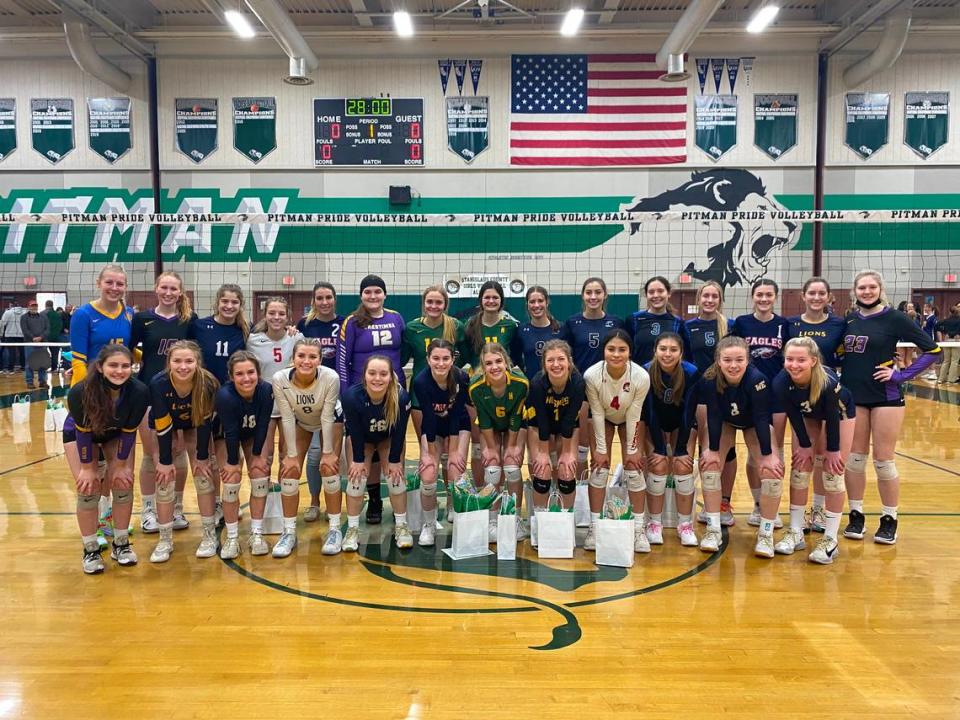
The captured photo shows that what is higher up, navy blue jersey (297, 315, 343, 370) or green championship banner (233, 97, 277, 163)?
green championship banner (233, 97, 277, 163)

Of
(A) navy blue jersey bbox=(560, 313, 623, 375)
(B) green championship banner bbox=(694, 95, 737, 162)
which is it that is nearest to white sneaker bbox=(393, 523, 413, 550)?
(A) navy blue jersey bbox=(560, 313, 623, 375)

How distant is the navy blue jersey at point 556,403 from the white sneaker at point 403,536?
3.71 feet

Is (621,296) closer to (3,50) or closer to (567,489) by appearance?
(567,489)

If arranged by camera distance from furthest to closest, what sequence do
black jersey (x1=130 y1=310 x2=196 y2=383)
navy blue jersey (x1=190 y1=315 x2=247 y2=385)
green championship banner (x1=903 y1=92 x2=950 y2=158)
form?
green championship banner (x1=903 y1=92 x2=950 y2=158)
navy blue jersey (x1=190 y1=315 x2=247 y2=385)
black jersey (x1=130 y1=310 x2=196 y2=383)

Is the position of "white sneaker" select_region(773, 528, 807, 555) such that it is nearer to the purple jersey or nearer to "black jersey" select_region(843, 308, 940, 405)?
"black jersey" select_region(843, 308, 940, 405)

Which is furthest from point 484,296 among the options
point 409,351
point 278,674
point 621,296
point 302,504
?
point 621,296

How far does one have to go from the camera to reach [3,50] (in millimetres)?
15102

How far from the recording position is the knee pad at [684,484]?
176 inches

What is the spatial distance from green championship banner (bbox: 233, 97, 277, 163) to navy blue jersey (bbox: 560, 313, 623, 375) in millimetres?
12288

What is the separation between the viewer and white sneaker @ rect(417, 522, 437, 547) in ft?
14.7

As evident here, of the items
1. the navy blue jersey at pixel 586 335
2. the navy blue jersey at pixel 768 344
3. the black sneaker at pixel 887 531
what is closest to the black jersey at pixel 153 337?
the navy blue jersey at pixel 586 335

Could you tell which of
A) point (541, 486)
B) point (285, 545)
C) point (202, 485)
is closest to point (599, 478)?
point (541, 486)

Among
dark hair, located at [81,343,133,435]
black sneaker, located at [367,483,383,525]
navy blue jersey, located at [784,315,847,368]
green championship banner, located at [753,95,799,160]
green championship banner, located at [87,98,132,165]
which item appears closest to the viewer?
dark hair, located at [81,343,133,435]

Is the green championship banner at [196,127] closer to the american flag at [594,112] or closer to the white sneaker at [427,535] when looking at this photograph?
the american flag at [594,112]
